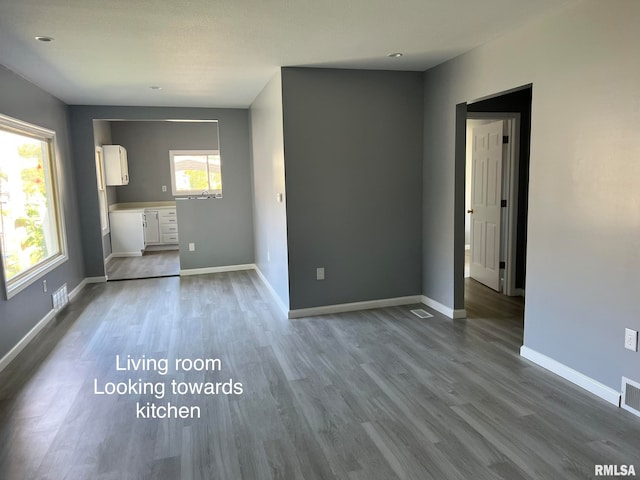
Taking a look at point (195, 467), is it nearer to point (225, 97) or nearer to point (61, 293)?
point (61, 293)

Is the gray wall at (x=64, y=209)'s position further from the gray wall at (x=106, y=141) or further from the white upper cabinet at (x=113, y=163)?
the white upper cabinet at (x=113, y=163)

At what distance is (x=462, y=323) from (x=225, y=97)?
12.6 feet

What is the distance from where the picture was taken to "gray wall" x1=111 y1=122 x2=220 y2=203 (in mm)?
8344

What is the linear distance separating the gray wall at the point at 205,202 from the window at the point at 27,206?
33.5 inches

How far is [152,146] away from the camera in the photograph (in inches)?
333

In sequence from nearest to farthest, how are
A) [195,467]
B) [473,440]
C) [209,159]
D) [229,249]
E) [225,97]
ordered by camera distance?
1. [195,467]
2. [473,440]
3. [225,97]
4. [229,249]
5. [209,159]

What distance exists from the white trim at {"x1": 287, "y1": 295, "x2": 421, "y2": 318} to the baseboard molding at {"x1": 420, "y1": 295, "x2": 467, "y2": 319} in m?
0.10

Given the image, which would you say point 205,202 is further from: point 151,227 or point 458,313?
point 458,313

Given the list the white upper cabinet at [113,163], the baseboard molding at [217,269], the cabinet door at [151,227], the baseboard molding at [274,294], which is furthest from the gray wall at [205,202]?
the cabinet door at [151,227]

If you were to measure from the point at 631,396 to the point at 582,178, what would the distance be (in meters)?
1.29

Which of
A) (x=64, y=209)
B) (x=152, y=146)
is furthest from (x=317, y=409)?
(x=152, y=146)

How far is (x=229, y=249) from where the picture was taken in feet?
21.5

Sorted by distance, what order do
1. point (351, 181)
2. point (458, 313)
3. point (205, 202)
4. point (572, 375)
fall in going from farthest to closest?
point (205, 202), point (351, 181), point (458, 313), point (572, 375)

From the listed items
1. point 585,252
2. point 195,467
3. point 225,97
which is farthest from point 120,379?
point 225,97
